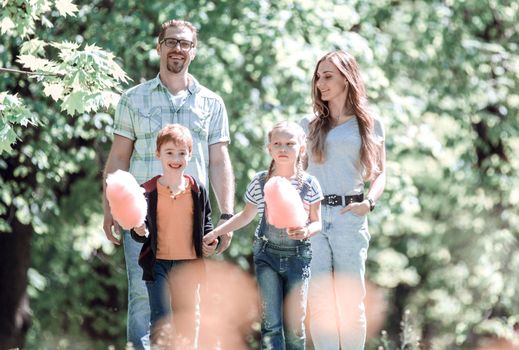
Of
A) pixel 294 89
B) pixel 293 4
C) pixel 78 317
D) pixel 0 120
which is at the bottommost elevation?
pixel 78 317

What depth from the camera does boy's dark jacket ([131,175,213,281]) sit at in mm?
6035

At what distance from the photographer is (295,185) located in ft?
19.9

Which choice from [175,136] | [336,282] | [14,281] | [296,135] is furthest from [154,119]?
[14,281]

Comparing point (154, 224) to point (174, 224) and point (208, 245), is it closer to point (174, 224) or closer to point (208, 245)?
point (174, 224)

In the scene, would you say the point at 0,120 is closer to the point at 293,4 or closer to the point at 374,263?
the point at 293,4

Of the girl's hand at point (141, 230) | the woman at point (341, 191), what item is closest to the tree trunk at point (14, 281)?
the woman at point (341, 191)

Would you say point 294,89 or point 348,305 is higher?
point 294,89

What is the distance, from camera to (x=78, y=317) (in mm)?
17109

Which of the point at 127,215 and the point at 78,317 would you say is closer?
the point at 127,215

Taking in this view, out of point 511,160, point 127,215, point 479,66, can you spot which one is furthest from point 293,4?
point 127,215

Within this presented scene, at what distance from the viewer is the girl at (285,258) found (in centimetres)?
600

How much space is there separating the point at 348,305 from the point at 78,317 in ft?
36.8

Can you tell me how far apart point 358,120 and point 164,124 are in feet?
3.87

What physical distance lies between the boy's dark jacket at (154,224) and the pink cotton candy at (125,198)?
25 cm
